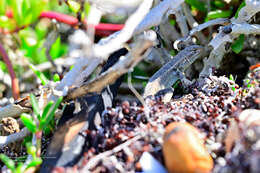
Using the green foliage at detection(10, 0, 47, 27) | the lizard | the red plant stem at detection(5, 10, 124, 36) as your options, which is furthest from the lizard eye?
the green foliage at detection(10, 0, 47, 27)

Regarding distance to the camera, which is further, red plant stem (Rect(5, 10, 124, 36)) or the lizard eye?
red plant stem (Rect(5, 10, 124, 36))

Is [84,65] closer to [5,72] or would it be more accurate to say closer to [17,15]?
[17,15]

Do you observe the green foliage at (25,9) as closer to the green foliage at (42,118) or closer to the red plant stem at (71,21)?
the red plant stem at (71,21)

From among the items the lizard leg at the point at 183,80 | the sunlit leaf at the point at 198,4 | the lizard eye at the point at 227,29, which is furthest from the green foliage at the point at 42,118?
the sunlit leaf at the point at 198,4

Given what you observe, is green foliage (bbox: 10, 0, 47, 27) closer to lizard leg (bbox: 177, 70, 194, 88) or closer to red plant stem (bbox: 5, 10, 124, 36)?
red plant stem (bbox: 5, 10, 124, 36)

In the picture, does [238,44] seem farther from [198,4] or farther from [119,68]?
[119,68]

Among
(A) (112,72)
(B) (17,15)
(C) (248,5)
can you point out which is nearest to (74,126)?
(A) (112,72)
